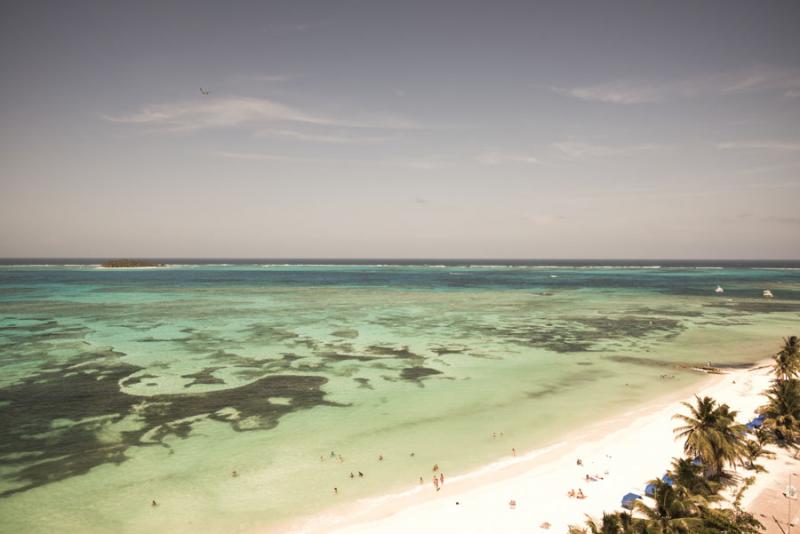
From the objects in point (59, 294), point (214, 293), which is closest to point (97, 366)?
point (214, 293)

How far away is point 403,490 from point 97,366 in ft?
175

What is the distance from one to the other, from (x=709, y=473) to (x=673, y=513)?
37.8ft

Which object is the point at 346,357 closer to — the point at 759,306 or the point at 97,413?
the point at 97,413

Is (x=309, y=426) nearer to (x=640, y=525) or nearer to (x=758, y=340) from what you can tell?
(x=640, y=525)

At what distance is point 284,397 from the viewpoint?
164 feet

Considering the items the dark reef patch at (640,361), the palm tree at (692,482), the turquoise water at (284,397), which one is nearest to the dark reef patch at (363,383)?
the turquoise water at (284,397)

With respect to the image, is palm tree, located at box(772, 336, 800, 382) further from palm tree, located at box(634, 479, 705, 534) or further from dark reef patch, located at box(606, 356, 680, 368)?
palm tree, located at box(634, 479, 705, 534)

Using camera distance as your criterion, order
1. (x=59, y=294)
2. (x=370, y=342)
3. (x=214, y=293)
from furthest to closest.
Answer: (x=214, y=293) < (x=59, y=294) < (x=370, y=342)

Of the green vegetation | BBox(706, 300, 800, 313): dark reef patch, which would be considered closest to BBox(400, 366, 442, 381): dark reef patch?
the green vegetation

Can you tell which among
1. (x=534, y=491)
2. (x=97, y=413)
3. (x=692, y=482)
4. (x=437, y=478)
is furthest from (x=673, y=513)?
(x=97, y=413)

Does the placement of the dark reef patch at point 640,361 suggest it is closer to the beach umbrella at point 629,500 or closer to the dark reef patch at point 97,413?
the beach umbrella at point 629,500

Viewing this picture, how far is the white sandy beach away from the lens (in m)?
27.2

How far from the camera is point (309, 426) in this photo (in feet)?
139

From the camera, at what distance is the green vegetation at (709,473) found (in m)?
20.5
